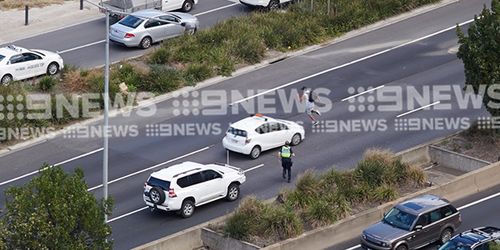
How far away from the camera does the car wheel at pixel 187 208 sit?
39656mm

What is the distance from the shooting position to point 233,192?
40844 mm

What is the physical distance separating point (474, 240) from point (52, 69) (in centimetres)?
2348

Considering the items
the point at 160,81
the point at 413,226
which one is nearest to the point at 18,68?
the point at 160,81

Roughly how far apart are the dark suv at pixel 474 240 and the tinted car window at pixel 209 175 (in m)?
8.85

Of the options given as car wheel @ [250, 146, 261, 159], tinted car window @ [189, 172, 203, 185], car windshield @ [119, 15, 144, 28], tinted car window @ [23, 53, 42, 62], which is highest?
car windshield @ [119, 15, 144, 28]

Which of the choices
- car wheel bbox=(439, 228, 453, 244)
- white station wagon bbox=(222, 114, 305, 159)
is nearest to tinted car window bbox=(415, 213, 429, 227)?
car wheel bbox=(439, 228, 453, 244)

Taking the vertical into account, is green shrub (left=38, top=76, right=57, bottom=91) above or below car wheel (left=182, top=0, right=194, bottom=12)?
below

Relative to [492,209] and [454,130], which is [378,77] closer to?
[454,130]

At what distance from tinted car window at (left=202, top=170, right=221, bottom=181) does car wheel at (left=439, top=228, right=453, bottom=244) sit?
307 inches

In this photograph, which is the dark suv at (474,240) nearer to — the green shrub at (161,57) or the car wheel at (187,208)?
the car wheel at (187,208)

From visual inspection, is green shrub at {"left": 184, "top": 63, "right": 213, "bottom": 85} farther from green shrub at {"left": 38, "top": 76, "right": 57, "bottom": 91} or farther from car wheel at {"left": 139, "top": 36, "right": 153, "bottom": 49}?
green shrub at {"left": 38, "top": 76, "right": 57, "bottom": 91}

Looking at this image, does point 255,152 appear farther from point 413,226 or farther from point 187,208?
point 413,226

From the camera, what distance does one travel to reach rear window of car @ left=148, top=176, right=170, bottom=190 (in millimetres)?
39375

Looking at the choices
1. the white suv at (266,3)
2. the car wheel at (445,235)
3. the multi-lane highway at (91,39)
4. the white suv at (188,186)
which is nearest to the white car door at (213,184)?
the white suv at (188,186)
